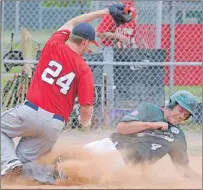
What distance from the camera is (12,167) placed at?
639 cm

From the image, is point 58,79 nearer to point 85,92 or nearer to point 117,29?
point 85,92

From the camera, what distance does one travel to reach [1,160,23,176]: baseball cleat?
20.9 feet

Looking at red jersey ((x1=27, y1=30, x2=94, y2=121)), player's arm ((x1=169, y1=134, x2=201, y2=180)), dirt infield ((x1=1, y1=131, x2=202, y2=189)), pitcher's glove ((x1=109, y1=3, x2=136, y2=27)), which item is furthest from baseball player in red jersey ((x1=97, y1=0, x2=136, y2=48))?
player's arm ((x1=169, y1=134, x2=201, y2=180))

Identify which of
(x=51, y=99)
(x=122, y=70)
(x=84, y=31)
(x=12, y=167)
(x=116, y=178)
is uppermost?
(x=84, y=31)

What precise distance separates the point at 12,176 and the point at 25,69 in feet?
12.7

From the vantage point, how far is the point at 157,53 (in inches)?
408

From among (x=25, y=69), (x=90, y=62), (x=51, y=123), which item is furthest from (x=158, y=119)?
(x=25, y=69)

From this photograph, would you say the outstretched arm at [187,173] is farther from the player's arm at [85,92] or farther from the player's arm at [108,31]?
the player's arm at [108,31]

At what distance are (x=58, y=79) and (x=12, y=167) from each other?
0.91 m

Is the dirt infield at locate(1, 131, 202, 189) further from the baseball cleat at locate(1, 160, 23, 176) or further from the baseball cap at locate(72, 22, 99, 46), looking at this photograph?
the baseball cap at locate(72, 22, 99, 46)

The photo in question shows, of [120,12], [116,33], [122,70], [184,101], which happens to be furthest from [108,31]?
[184,101]

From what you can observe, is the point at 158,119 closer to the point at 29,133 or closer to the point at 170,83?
the point at 29,133

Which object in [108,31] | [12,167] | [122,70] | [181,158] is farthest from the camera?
[108,31]

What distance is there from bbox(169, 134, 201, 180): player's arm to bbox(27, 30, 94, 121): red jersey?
919 mm
